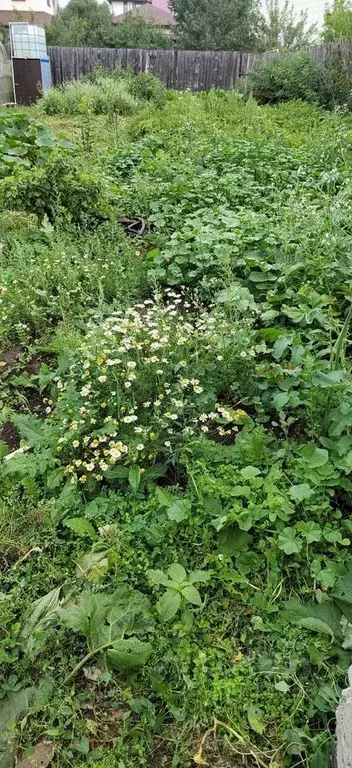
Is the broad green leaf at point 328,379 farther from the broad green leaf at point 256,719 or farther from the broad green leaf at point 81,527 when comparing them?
the broad green leaf at point 256,719

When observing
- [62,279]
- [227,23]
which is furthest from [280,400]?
[227,23]

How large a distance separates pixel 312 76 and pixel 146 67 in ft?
22.6

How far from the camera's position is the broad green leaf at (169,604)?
1797mm

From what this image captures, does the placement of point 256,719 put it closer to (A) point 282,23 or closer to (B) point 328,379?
(B) point 328,379

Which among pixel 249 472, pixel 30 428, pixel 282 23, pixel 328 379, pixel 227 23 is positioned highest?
pixel 227 23

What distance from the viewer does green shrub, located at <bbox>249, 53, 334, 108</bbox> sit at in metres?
12.3

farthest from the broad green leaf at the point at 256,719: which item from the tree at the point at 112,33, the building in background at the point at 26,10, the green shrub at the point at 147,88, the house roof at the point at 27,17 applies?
the building in background at the point at 26,10

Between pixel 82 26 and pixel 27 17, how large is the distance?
3783 mm

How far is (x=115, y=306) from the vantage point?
3500mm

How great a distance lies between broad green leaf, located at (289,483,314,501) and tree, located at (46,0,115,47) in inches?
1239

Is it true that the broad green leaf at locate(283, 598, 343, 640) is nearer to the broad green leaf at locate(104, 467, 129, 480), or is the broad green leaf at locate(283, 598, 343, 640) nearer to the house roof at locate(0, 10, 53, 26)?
the broad green leaf at locate(104, 467, 129, 480)

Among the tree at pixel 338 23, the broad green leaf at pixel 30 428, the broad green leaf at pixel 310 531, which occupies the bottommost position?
the broad green leaf at pixel 30 428

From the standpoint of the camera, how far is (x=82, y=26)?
30.7 m

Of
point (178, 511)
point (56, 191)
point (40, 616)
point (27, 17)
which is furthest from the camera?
point (27, 17)
